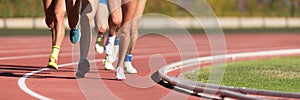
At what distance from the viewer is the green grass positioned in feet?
37.3

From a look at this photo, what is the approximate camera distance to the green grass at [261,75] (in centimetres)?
1136

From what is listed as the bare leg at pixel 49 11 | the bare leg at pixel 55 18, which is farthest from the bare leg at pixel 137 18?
the bare leg at pixel 49 11

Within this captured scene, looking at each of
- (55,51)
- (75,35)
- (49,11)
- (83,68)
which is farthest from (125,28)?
(49,11)

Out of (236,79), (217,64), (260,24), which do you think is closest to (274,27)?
(260,24)

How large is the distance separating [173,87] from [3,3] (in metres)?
27.3

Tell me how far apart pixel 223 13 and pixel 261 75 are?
29.4m

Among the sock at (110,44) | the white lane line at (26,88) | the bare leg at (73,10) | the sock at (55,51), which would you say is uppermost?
the bare leg at (73,10)

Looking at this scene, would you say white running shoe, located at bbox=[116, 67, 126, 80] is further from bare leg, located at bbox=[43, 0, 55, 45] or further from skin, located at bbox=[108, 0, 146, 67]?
bare leg, located at bbox=[43, 0, 55, 45]

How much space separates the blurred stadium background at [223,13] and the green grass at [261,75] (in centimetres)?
1948

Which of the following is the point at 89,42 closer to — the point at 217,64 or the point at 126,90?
the point at 126,90

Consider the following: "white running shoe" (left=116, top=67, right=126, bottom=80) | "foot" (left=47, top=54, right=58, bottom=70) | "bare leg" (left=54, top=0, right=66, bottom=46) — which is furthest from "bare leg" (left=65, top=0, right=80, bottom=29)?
"white running shoe" (left=116, top=67, right=126, bottom=80)

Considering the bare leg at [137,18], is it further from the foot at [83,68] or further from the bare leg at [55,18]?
the bare leg at [55,18]

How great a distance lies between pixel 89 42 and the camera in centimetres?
1186

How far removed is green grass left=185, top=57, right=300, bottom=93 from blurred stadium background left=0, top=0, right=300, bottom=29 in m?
19.5
